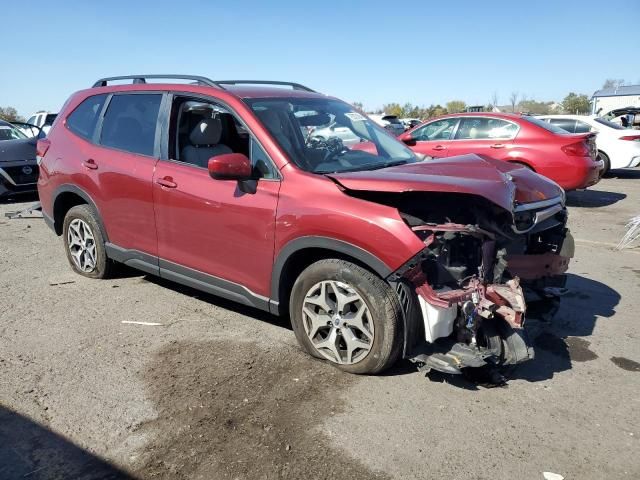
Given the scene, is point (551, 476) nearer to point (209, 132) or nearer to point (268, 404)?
point (268, 404)

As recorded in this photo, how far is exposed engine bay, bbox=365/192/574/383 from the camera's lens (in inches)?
125

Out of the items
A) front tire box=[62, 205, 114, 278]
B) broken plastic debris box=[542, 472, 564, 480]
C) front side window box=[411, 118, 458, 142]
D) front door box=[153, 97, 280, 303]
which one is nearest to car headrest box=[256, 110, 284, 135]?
front door box=[153, 97, 280, 303]

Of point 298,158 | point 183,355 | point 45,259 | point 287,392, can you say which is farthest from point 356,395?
point 45,259

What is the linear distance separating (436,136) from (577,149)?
2.54 meters

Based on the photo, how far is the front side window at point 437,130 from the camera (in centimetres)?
1018

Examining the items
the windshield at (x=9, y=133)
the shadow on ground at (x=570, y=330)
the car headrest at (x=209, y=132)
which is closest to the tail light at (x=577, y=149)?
the shadow on ground at (x=570, y=330)

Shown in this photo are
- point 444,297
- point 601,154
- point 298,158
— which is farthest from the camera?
point 601,154

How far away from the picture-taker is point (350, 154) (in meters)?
4.15

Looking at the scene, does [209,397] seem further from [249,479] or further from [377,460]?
[377,460]

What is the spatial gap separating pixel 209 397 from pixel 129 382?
0.60 metres

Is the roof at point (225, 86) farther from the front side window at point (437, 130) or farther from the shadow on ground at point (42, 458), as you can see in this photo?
the front side window at point (437, 130)

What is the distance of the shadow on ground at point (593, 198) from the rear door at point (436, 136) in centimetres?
265

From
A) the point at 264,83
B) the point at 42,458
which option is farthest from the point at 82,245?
the point at 42,458

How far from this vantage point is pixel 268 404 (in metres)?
3.21
